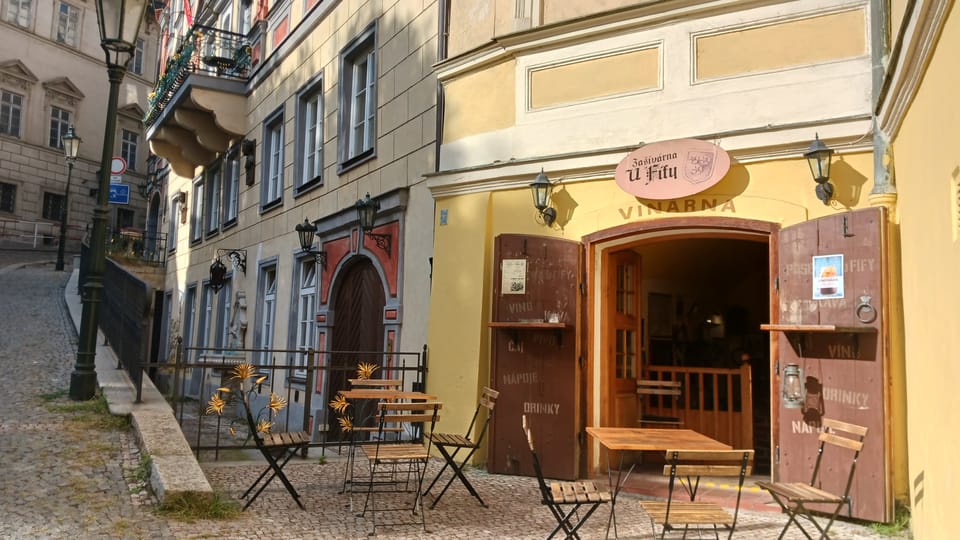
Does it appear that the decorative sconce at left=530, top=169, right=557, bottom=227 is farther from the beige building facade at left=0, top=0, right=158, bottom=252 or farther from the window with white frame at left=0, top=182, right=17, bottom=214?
the window with white frame at left=0, top=182, right=17, bottom=214

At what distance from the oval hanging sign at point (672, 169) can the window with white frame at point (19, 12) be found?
106ft

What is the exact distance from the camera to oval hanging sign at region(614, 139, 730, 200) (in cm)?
633

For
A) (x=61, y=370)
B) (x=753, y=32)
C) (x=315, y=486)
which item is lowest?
(x=315, y=486)

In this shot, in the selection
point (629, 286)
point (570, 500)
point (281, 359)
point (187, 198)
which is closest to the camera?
point (570, 500)

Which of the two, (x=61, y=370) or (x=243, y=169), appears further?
(x=243, y=169)

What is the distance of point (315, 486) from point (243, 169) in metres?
11.0

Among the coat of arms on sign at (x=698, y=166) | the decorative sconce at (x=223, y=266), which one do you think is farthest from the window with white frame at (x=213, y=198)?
the coat of arms on sign at (x=698, y=166)

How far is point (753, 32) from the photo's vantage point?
6.47m

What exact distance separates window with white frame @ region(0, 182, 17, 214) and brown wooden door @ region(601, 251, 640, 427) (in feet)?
99.1

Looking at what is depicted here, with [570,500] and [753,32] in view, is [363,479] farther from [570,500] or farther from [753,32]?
[753,32]

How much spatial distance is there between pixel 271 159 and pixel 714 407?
9.98m

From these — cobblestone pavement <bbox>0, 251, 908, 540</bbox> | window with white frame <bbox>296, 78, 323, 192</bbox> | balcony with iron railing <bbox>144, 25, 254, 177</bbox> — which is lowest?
cobblestone pavement <bbox>0, 251, 908, 540</bbox>

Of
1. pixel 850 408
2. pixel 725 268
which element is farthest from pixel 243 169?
pixel 850 408

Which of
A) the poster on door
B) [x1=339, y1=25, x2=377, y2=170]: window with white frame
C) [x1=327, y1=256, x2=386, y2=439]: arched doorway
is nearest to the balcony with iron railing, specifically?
[x1=339, y1=25, x2=377, y2=170]: window with white frame
